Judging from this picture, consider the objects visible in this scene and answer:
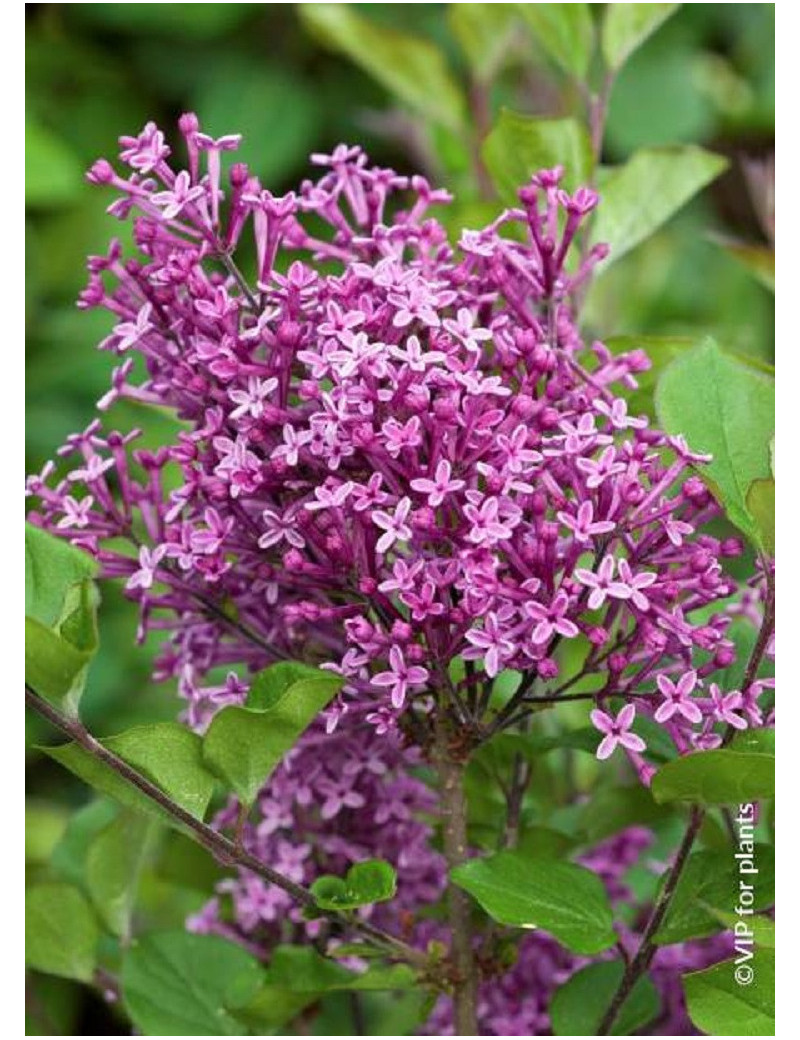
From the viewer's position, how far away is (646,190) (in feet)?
2.68

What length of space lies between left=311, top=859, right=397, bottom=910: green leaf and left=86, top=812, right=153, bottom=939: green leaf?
0.54 ft

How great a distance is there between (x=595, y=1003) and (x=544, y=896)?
79mm

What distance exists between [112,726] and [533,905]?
4.28 feet

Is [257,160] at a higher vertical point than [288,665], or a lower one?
higher

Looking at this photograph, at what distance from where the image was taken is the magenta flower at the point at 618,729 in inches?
22.7

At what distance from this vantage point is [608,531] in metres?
0.57

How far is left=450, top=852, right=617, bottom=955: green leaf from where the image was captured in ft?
1.97

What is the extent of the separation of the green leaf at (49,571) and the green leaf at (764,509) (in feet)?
0.80

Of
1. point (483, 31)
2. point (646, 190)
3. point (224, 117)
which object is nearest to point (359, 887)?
point (646, 190)

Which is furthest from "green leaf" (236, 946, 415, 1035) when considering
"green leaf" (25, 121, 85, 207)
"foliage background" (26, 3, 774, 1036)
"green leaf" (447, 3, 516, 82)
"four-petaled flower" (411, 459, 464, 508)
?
"green leaf" (25, 121, 85, 207)

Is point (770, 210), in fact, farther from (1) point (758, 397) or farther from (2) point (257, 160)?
(2) point (257, 160)

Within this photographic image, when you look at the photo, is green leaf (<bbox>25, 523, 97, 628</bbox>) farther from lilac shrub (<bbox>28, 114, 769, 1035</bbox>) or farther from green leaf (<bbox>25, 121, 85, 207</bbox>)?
green leaf (<bbox>25, 121, 85, 207</bbox>)

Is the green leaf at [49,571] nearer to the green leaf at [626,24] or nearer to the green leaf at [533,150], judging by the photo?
the green leaf at [533,150]
